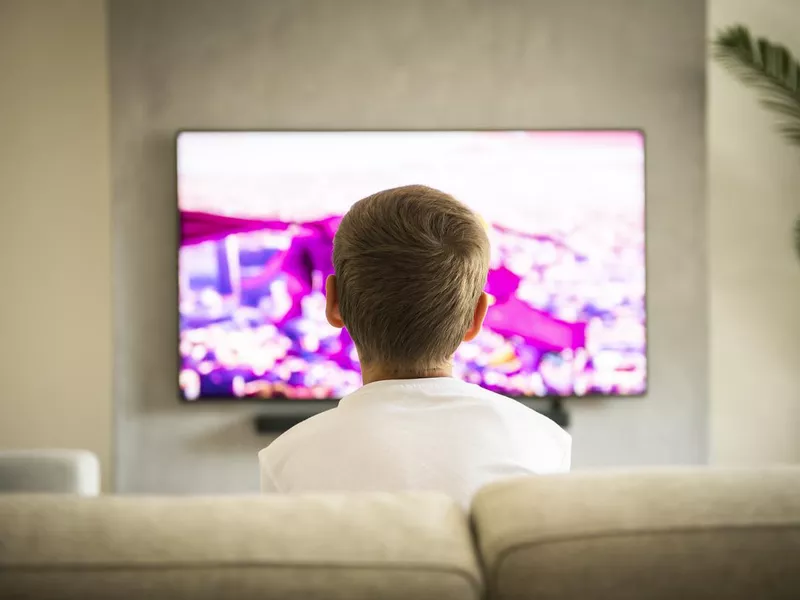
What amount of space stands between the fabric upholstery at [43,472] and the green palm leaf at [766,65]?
2.54 m

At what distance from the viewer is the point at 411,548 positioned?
2.06 feet

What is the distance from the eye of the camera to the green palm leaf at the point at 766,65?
312 centimetres

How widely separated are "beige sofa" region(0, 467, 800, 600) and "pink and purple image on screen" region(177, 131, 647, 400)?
2.70m

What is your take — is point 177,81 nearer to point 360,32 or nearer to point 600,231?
point 360,32

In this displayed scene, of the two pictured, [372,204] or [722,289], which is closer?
[372,204]

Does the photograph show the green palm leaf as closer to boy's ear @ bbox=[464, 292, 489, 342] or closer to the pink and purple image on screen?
the pink and purple image on screen

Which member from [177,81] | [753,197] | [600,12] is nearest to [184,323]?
[177,81]

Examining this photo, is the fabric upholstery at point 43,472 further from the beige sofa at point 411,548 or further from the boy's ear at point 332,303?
the beige sofa at point 411,548

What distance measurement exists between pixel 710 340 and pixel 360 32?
1.92 meters

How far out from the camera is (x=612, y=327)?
134 inches

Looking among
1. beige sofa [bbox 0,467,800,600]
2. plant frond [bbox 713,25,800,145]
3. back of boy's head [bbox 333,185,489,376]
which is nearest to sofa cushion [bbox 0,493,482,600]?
beige sofa [bbox 0,467,800,600]

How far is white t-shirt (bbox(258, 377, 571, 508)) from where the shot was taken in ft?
3.08

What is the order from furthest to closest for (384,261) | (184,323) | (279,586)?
(184,323), (384,261), (279,586)

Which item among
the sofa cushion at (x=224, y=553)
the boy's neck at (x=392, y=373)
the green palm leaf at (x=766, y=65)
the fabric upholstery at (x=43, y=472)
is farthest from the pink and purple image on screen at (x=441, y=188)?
the sofa cushion at (x=224, y=553)
